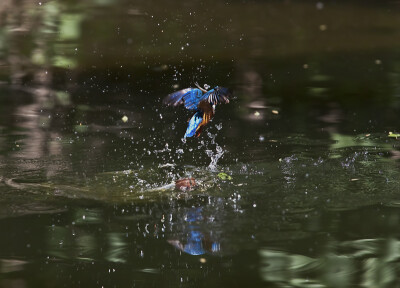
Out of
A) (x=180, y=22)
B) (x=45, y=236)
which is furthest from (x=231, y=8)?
(x=45, y=236)

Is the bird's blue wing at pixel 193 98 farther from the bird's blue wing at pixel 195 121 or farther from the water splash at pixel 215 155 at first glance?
the water splash at pixel 215 155

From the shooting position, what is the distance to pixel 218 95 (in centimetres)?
436

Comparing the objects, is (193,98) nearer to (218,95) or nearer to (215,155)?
(218,95)

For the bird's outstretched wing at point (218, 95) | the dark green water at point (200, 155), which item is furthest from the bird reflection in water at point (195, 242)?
the bird's outstretched wing at point (218, 95)

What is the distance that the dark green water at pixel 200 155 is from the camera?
350 cm

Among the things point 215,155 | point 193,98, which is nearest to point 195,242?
point 193,98

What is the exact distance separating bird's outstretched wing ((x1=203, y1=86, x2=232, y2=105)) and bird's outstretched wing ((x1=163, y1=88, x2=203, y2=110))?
0.08 meters

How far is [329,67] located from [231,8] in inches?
114

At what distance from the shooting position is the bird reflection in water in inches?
142

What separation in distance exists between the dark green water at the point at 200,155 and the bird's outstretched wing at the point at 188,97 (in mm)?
442

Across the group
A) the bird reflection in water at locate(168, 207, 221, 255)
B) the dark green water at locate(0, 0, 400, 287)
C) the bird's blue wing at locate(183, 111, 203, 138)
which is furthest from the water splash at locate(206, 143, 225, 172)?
the bird reflection in water at locate(168, 207, 221, 255)

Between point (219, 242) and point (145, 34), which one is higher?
point (145, 34)

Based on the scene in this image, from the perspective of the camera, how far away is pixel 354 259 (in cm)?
352

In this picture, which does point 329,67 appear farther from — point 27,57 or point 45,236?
point 45,236
